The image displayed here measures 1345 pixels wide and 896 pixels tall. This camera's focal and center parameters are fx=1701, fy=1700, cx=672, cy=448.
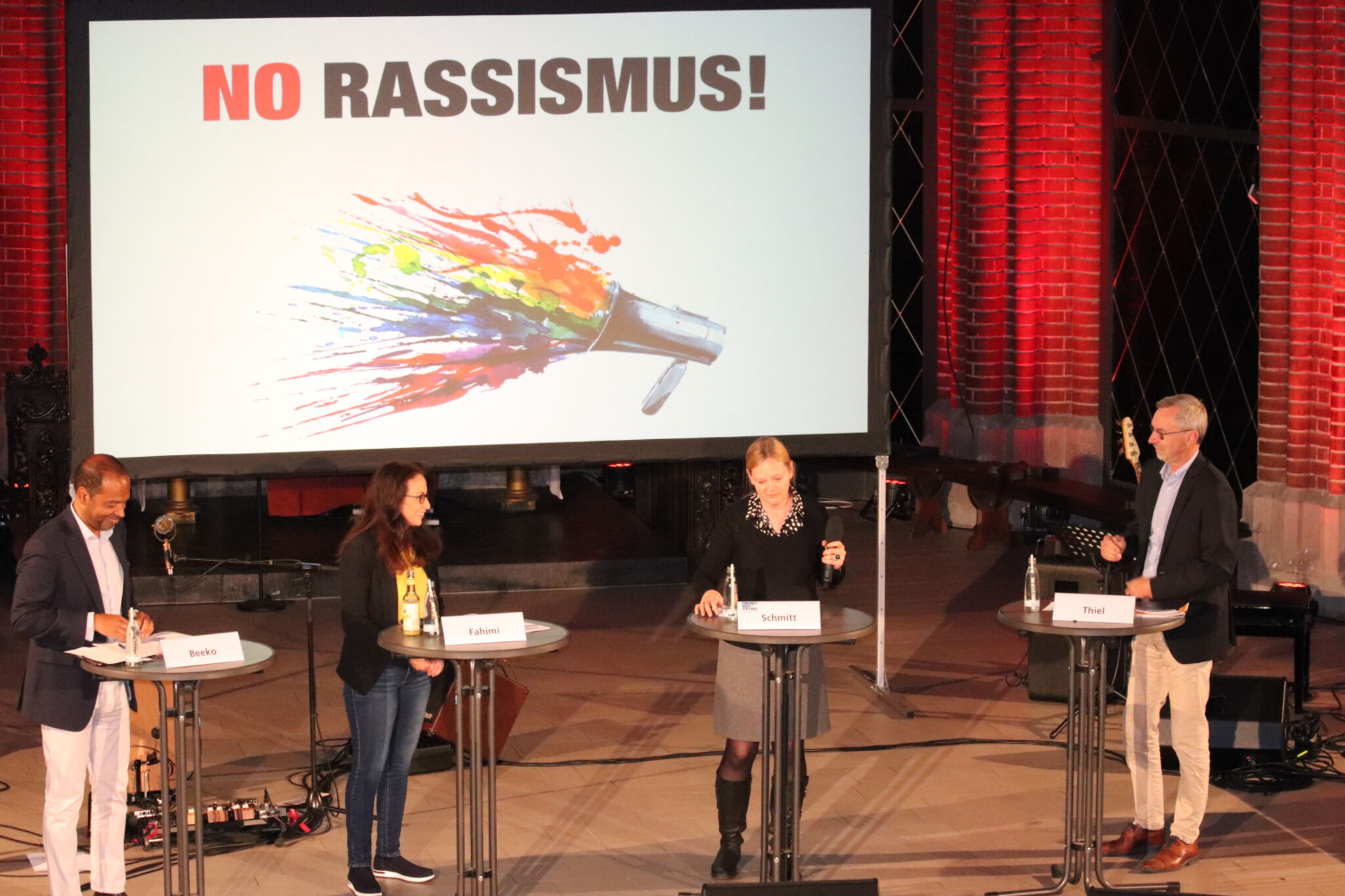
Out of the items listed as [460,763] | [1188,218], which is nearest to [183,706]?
[460,763]

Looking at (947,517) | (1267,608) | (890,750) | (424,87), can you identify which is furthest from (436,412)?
(947,517)

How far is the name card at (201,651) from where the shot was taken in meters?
4.84

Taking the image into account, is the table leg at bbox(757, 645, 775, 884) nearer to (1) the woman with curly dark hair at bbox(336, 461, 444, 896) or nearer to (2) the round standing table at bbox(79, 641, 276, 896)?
(1) the woman with curly dark hair at bbox(336, 461, 444, 896)

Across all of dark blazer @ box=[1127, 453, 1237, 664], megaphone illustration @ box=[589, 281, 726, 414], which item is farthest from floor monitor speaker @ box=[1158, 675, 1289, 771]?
megaphone illustration @ box=[589, 281, 726, 414]

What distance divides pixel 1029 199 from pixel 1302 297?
3047mm

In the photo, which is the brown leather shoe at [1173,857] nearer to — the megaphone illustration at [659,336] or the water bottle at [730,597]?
the water bottle at [730,597]

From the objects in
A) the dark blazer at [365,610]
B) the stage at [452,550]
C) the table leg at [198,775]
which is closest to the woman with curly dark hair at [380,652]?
the dark blazer at [365,610]

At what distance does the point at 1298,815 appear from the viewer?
6508 millimetres

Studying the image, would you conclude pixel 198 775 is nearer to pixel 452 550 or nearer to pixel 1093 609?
pixel 1093 609

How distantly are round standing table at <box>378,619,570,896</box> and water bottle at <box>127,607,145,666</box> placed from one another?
0.70 meters

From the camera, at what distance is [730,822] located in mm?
5801

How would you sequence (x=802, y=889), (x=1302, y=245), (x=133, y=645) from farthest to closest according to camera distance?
(x=1302, y=245), (x=133, y=645), (x=802, y=889)

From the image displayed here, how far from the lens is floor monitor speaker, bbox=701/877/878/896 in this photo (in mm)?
4449

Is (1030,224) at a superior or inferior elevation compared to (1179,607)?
superior
